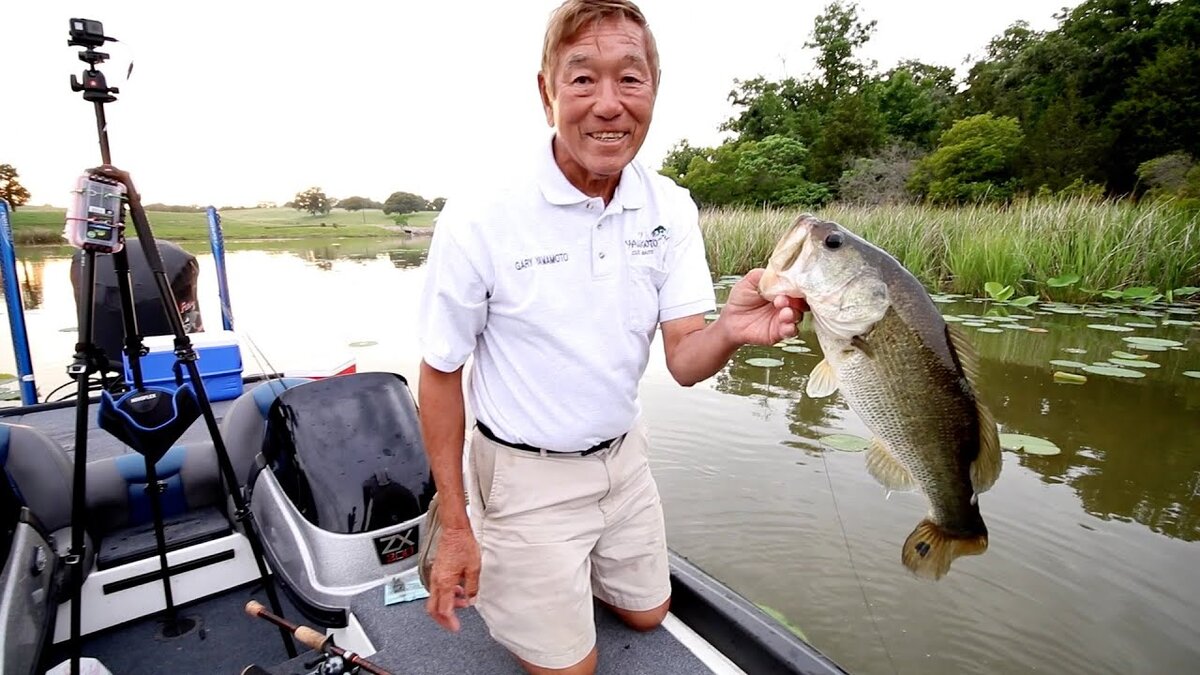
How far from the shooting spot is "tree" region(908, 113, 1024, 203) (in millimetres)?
25266

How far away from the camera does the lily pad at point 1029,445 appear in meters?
4.18

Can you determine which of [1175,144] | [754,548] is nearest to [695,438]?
[754,548]

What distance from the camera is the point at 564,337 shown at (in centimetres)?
174

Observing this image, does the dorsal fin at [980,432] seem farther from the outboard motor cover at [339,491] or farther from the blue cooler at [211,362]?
the blue cooler at [211,362]

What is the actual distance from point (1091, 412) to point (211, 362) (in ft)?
22.3

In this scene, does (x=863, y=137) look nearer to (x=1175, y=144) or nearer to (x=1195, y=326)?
(x=1175, y=144)

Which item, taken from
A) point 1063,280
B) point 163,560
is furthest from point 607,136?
point 1063,280

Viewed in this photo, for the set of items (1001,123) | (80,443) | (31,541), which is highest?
(1001,123)

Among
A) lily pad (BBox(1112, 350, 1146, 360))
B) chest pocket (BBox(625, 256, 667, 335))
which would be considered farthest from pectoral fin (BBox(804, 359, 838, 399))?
lily pad (BBox(1112, 350, 1146, 360))

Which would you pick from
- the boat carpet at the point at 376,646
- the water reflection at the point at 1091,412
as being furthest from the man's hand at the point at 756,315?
the water reflection at the point at 1091,412

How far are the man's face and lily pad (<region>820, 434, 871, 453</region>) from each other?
3448 millimetres

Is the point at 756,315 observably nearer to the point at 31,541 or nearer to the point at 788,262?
the point at 788,262

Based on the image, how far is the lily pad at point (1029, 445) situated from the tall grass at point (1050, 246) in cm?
589

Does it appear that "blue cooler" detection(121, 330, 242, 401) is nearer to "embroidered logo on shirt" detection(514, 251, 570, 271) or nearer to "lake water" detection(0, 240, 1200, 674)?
"lake water" detection(0, 240, 1200, 674)
